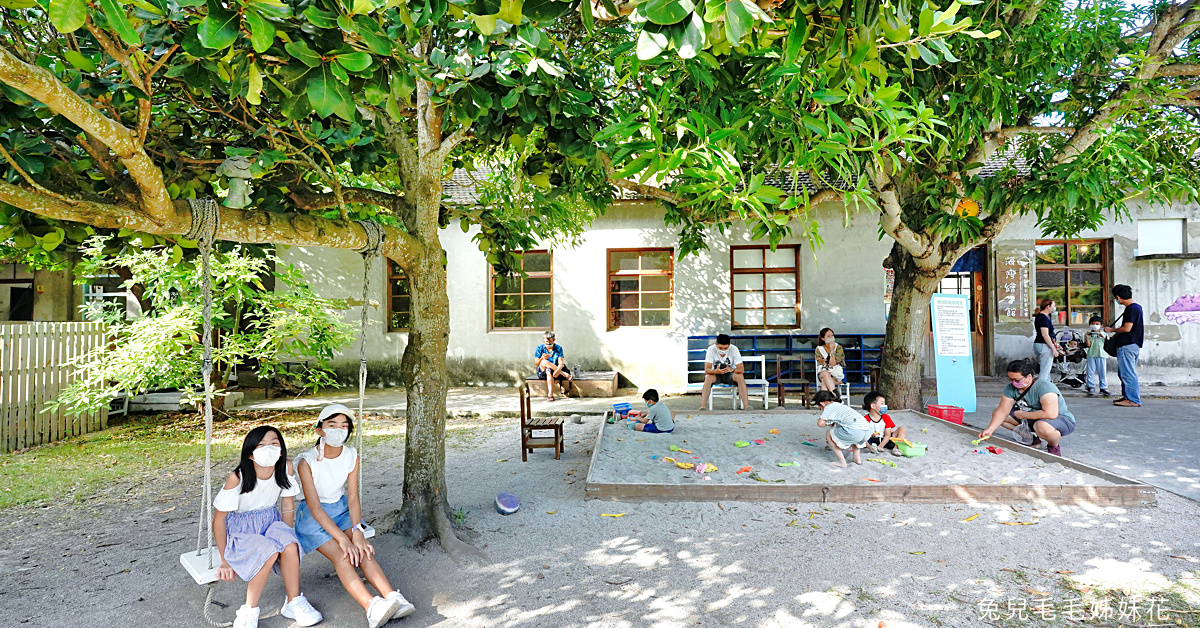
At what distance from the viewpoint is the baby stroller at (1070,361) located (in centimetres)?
1119

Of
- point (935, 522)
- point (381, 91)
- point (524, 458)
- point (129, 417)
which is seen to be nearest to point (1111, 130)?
point (935, 522)

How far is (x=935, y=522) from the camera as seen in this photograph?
15.1 feet

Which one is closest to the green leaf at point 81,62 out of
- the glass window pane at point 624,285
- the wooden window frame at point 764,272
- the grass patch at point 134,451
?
the grass patch at point 134,451

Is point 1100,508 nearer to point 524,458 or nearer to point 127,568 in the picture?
point 524,458

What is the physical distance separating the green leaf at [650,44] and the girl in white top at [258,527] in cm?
277

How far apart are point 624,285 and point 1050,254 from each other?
8.34m

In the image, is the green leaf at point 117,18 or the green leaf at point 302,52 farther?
the green leaf at point 302,52

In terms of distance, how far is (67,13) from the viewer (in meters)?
1.75

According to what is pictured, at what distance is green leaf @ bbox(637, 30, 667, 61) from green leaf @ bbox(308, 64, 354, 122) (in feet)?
3.32

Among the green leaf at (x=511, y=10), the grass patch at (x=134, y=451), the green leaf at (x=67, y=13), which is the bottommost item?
the grass patch at (x=134, y=451)

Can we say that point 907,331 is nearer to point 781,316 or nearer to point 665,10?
point 781,316

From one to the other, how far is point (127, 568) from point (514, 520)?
253cm

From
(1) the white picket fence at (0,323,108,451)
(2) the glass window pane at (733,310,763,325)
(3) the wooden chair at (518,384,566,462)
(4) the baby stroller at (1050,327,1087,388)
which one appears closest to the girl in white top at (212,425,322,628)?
(3) the wooden chair at (518,384,566,462)

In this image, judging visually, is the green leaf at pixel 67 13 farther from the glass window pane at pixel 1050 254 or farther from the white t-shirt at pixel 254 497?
the glass window pane at pixel 1050 254
